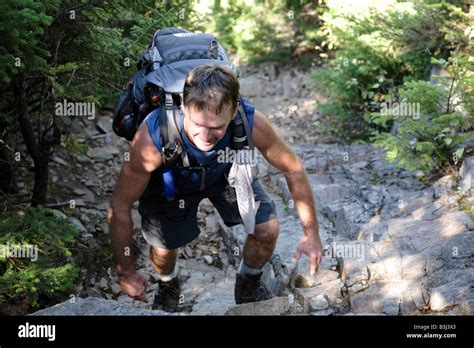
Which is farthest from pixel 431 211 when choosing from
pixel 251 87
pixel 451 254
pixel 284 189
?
pixel 251 87

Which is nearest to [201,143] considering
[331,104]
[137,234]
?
[137,234]

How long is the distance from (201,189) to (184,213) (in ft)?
1.48

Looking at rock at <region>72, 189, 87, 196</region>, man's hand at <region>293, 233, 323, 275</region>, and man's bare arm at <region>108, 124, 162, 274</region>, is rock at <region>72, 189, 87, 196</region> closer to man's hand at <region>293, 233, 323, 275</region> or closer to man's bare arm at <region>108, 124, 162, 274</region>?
man's bare arm at <region>108, 124, 162, 274</region>

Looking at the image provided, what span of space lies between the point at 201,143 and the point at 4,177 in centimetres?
329

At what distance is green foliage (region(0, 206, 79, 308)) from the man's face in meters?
1.47

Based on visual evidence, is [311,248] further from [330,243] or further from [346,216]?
[346,216]

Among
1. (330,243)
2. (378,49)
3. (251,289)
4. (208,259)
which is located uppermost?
(378,49)

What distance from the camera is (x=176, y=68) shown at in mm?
4422

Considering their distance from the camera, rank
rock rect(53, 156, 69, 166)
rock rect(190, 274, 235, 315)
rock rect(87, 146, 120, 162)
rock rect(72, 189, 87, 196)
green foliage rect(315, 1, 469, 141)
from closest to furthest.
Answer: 1. rock rect(190, 274, 235, 315)
2. green foliage rect(315, 1, 469, 141)
3. rock rect(72, 189, 87, 196)
4. rock rect(53, 156, 69, 166)
5. rock rect(87, 146, 120, 162)

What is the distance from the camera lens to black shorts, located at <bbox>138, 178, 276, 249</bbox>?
196 inches
